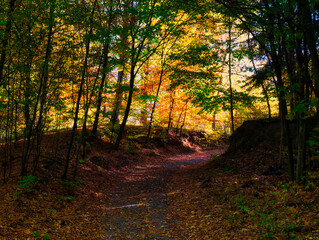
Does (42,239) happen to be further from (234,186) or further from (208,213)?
(234,186)

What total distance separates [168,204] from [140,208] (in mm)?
959

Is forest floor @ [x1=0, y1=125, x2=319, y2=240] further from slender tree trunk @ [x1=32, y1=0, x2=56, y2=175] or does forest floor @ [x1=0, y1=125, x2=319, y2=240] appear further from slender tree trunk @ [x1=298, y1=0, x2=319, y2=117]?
slender tree trunk @ [x1=298, y1=0, x2=319, y2=117]

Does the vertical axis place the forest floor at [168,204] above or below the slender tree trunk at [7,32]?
below

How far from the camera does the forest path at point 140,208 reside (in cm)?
520

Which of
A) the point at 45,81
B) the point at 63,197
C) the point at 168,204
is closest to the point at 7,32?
the point at 45,81

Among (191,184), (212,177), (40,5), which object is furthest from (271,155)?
(40,5)

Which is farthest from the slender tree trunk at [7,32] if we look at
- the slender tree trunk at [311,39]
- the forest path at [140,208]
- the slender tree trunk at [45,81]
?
the slender tree trunk at [311,39]

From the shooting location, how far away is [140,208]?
6797 millimetres

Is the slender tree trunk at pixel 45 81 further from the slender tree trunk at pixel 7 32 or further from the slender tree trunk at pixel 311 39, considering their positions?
the slender tree trunk at pixel 311 39

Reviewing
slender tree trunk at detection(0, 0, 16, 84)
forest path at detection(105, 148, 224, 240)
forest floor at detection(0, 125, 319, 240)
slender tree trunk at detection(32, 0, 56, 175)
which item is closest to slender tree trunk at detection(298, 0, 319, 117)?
forest floor at detection(0, 125, 319, 240)

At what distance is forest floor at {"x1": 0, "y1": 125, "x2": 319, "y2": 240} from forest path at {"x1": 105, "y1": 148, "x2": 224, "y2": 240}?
2 cm

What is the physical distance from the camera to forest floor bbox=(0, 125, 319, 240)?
4547 millimetres

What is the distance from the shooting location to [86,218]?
607 centimetres

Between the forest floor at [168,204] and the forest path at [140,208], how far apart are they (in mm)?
23
